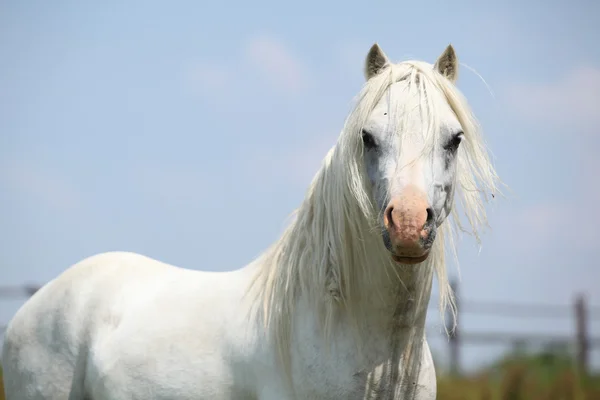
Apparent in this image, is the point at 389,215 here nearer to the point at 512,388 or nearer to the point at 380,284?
the point at 380,284

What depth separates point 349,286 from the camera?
8.98 feet

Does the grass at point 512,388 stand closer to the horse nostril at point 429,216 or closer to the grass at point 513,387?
the grass at point 513,387

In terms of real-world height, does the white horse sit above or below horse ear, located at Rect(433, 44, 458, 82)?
below

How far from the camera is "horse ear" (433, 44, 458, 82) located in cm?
292

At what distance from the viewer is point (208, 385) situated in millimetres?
3062

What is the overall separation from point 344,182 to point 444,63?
66 centimetres

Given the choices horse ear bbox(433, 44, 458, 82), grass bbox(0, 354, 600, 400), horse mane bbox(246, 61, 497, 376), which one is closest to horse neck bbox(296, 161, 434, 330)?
horse mane bbox(246, 61, 497, 376)

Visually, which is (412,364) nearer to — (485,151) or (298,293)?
(298,293)

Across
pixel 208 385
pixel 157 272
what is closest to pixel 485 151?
pixel 208 385

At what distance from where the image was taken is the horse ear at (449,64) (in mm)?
2920

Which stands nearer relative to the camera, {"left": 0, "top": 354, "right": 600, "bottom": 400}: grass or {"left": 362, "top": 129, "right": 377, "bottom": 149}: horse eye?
{"left": 362, "top": 129, "right": 377, "bottom": 149}: horse eye

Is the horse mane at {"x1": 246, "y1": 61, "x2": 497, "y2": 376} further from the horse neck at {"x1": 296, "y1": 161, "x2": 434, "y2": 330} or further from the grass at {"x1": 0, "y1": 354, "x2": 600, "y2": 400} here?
the grass at {"x1": 0, "y1": 354, "x2": 600, "y2": 400}

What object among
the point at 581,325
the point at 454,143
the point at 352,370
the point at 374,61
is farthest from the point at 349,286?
the point at 581,325

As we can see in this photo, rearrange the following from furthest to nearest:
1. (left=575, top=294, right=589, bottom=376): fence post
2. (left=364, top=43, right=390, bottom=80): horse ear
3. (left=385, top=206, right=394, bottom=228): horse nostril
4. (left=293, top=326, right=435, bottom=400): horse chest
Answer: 1. (left=575, top=294, right=589, bottom=376): fence post
2. (left=364, top=43, right=390, bottom=80): horse ear
3. (left=293, top=326, right=435, bottom=400): horse chest
4. (left=385, top=206, right=394, bottom=228): horse nostril
